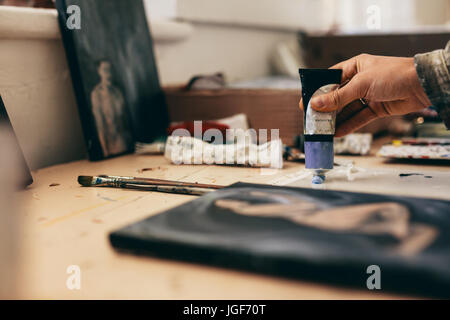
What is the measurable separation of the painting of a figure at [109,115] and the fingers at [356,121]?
1.59 ft

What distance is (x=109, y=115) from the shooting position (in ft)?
3.54

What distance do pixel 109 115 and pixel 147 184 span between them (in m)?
0.37

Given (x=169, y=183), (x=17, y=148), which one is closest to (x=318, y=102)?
(x=169, y=183)

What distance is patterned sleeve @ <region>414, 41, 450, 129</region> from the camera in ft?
2.46

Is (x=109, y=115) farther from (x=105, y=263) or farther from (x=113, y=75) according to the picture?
(x=105, y=263)

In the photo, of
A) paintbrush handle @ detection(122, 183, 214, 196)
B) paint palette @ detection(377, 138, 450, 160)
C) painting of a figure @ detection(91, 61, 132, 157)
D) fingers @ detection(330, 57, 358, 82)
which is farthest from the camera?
painting of a figure @ detection(91, 61, 132, 157)

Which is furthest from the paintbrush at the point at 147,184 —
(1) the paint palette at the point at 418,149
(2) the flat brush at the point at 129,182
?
(1) the paint palette at the point at 418,149

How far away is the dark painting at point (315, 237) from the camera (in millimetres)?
408

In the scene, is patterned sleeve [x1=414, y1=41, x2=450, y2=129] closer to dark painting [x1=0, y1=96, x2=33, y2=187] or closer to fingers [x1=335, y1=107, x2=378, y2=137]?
fingers [x1=335, y1=107, x2=378, y2=137]

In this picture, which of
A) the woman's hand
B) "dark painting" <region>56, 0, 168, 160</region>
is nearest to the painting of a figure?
"dark painting" <region>56, 0, 168, 160</region>

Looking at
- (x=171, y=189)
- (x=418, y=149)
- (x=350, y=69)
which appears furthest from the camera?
(x=418, y=149)

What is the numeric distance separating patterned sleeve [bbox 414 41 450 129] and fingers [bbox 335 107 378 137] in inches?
5.7

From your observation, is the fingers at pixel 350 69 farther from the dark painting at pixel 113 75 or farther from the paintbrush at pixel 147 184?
the dark painting at pixel 113 75
